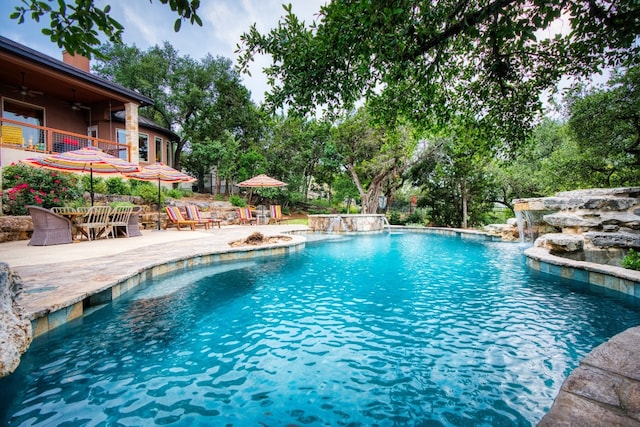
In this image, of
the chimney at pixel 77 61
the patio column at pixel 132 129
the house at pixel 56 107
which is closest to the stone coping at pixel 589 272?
the house at pixel 56 107

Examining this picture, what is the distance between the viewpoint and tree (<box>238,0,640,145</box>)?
3.13m

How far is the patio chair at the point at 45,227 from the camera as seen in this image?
7246mm

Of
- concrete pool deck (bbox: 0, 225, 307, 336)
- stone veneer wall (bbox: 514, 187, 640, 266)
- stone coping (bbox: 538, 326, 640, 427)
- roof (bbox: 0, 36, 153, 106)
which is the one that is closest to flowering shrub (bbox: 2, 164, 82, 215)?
concrete pool deck (bbox: 0, 225, 307, 336)

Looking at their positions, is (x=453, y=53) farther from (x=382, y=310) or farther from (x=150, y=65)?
(x=150, y=65)

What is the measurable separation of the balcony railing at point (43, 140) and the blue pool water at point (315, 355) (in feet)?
34.9

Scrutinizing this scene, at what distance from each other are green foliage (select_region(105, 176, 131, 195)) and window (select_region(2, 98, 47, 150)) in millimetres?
2699

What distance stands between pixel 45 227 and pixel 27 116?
10281mm

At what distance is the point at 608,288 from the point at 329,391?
18.4ft

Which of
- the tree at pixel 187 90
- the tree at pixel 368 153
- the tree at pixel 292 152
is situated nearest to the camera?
the tree at pixel 368 153

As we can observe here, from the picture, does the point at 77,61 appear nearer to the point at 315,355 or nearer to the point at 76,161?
the point at 76,161

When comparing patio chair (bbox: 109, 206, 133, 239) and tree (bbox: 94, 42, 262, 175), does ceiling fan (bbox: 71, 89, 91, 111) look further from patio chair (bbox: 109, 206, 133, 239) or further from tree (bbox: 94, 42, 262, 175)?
patio chair (bbox: 109, 206, 133, 239)

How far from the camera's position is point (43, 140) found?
12.8m

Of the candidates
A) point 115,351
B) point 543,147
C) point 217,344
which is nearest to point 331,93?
point 217,344

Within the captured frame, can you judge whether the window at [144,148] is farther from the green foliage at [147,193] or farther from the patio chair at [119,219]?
the patio chair at [119,219]
